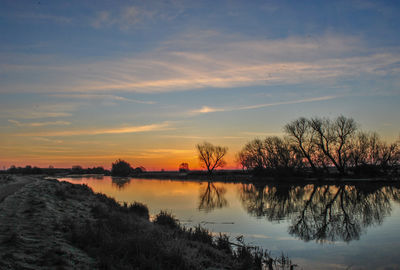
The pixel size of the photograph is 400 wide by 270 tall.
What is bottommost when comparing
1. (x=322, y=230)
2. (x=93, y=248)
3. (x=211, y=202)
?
(x=211, y=202)

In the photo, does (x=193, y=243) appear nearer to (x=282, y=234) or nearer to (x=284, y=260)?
(x=284, y=260)

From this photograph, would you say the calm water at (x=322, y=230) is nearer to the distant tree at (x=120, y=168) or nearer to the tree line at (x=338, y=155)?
the tree line at (x=338, y=155)

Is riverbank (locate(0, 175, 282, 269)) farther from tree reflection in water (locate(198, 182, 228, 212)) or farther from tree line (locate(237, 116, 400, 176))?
tree line (locate(237, 116, 400, 176))

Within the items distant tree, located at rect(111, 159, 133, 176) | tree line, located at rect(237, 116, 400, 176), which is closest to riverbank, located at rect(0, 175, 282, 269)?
tree line, located at rect(237, 116, 400, 176)

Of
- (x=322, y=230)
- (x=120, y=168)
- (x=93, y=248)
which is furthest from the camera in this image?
(x=120, y=168)

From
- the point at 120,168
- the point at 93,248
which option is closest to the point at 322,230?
the point at 93,248

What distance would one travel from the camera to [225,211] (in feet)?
81.4

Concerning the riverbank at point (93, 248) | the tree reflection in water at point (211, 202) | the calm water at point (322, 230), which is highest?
the riverbank at point (93, 248)

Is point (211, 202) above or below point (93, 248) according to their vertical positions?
below

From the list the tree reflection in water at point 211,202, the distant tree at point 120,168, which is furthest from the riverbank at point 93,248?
the distant tree at point 120,168

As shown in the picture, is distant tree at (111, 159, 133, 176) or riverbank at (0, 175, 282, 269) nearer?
riverbank at (0, 175, 282, 269)

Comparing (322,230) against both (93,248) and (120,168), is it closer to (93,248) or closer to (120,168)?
(93,248)

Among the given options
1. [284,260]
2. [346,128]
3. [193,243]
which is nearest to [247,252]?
[284,260]

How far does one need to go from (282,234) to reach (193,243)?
596 cm
